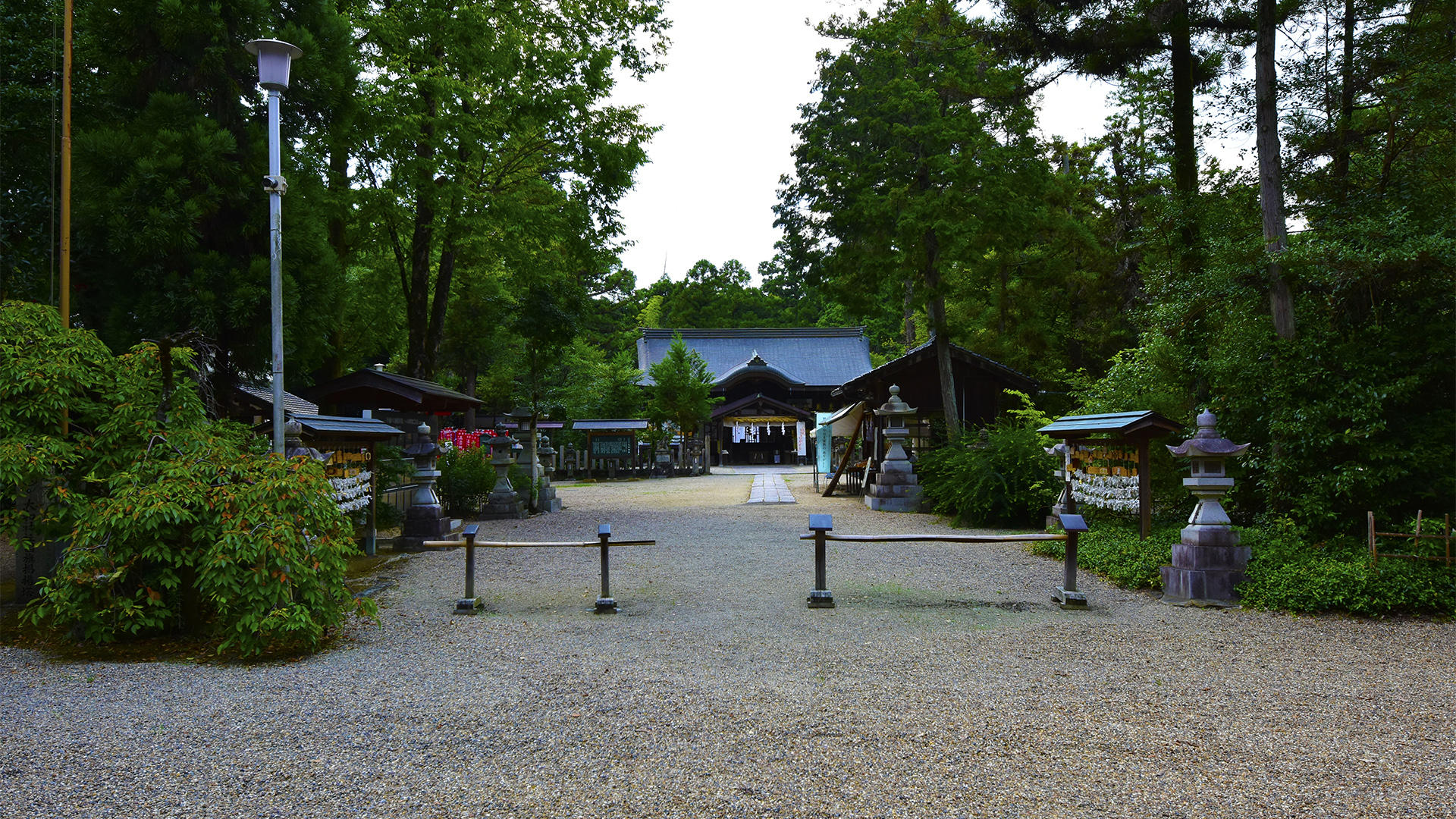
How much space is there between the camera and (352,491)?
8.41 metres

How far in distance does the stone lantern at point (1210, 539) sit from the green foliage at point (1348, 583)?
0.18m

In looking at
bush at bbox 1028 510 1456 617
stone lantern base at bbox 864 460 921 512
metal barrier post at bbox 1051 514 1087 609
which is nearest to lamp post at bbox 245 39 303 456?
metal barrier post at bbox 1051 514 1087 609

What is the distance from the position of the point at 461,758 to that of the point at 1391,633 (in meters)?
5.90

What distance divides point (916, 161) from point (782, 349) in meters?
26.2

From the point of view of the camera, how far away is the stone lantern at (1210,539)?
6430mm

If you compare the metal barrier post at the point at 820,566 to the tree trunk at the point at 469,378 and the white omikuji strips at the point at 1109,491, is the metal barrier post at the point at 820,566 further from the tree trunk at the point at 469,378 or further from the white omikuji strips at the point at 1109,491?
the tree trunk at the point at 469,378

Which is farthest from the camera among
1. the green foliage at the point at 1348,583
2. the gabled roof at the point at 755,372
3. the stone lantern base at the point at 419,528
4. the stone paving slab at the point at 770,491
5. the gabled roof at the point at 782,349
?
the gabled roof at the point at 782,349

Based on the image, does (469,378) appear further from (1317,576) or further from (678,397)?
(1317,576)

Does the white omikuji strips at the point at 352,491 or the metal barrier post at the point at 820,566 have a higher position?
the white omikuji strips at the point at 352,491

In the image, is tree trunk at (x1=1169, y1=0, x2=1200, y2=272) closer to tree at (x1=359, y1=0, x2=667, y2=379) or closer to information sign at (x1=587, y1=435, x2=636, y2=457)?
tree at (x1=359, y1=0, x2=667, y2=379)

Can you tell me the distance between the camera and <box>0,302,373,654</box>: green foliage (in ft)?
15.9

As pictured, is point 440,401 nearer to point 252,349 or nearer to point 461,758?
point 252,349

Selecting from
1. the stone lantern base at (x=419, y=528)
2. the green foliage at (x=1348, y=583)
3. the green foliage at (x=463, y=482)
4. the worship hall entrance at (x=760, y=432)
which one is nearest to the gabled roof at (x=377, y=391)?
the green foliage at (x=463, y=482)

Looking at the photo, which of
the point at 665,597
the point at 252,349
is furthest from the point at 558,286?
the point at 665,597
